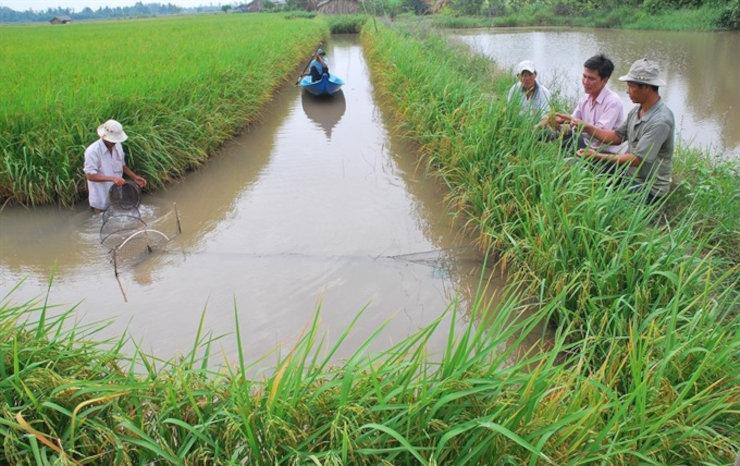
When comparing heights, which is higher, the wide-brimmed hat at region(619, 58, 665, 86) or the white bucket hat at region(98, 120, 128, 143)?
the wide-brimmed hat at region(619, 58, 665, 86)

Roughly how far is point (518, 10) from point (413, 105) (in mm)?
33134

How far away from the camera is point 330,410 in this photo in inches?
71.5

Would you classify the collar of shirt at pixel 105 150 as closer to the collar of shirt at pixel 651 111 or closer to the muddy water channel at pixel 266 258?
the muddy water channel at pixel 266 258

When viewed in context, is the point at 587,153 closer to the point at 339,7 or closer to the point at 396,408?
the point at 396,408

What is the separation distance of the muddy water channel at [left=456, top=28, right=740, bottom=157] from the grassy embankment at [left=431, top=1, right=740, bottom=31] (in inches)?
40.8

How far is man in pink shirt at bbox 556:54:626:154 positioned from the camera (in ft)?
13.1

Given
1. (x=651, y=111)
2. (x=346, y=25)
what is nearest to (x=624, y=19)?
(x=346, y=25)

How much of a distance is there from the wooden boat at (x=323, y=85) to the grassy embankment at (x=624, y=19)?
16153 mm

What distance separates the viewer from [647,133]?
3.48 metres

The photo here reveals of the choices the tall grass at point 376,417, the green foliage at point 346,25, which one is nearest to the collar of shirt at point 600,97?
the tall grass at point 376,417

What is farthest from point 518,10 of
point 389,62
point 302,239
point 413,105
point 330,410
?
point 330,410

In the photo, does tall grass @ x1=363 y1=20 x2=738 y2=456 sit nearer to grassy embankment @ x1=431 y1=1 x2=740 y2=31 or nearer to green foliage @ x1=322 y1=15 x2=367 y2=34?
grassy embankment @ x1=431 y1=1 x2=740 y2=31

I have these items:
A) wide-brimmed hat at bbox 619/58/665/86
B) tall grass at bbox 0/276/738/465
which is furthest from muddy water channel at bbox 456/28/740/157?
tall grass at bbox 0/276/738/465

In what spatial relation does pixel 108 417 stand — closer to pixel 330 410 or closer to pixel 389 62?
pixel 330 410
